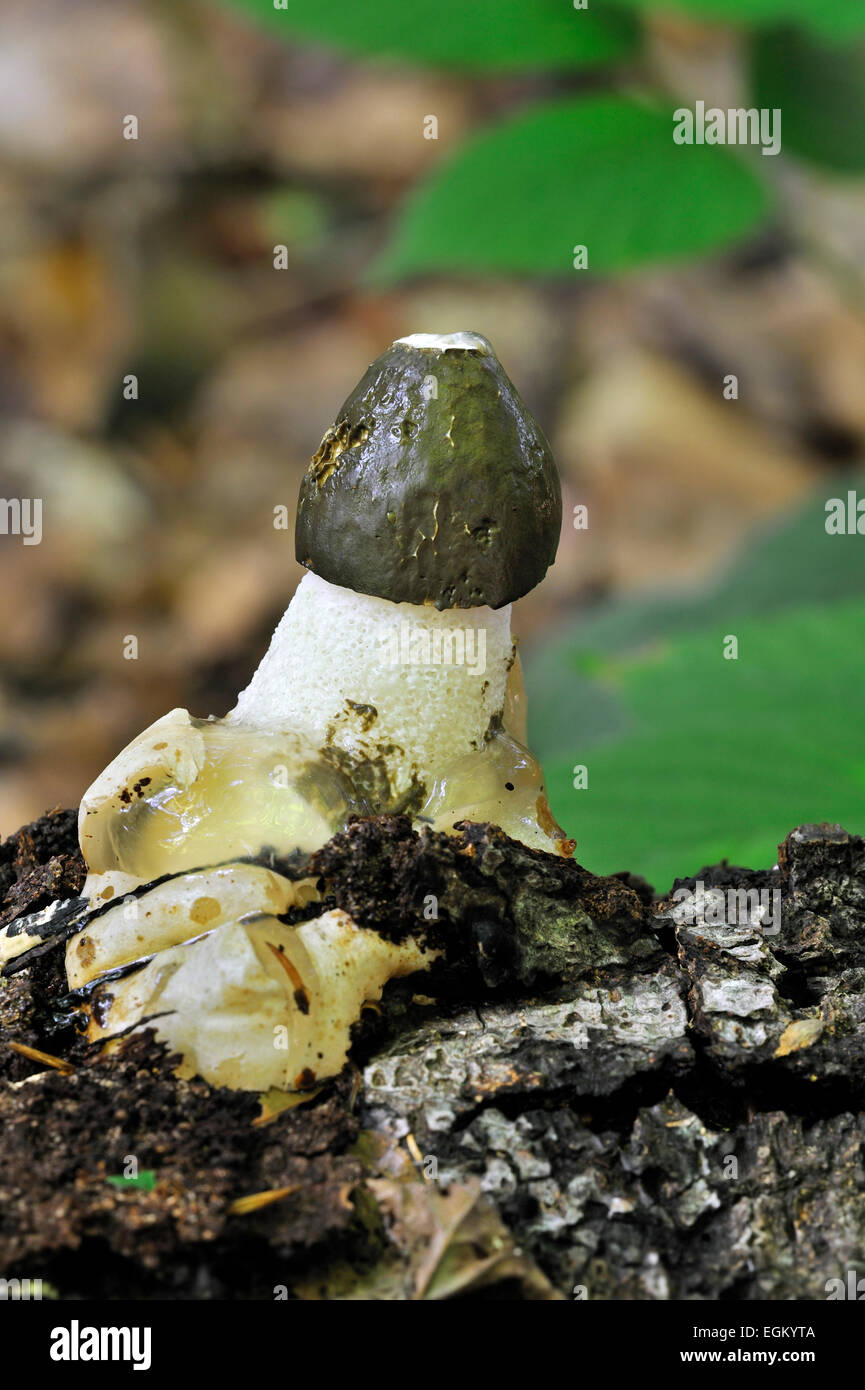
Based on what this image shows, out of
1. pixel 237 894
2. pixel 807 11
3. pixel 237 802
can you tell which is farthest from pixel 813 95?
pixel 237 894

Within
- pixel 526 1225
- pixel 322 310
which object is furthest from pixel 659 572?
pixel 526 1225

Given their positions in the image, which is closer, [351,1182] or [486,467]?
[351,1182]

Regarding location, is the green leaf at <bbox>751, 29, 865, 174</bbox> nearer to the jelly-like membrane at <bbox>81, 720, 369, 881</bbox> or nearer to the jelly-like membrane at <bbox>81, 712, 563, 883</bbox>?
the jelly-like membrane at <bbox>81, 712, 563, 883</bbox>

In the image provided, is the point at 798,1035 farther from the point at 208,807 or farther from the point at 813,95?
the point at 813,95

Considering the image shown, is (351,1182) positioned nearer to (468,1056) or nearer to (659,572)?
(468,1056)

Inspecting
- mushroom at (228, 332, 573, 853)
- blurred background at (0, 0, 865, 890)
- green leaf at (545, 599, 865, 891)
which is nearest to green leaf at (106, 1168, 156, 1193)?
mushroom at (228, 332, 573, 853)
